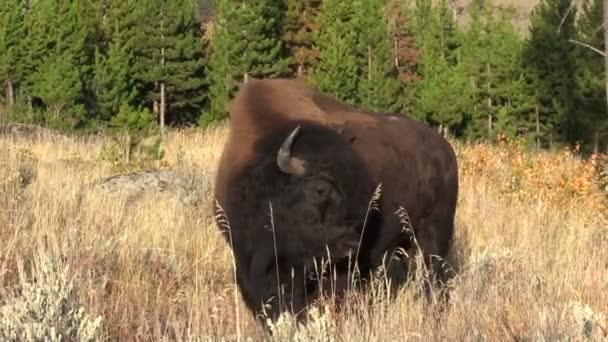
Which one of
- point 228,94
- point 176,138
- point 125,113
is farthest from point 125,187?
point 228,94

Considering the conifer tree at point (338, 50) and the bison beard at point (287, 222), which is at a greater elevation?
the bison beard at point (287, 222)

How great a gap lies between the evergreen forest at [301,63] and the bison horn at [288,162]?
25.7 m

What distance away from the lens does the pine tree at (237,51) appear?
33375mm

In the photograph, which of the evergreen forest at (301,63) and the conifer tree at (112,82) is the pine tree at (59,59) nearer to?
the evergreen forest at (301,63)

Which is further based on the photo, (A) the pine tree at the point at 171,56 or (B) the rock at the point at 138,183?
(A) the pine tree at the point at 171,56

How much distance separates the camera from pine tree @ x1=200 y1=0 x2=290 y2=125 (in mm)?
33375

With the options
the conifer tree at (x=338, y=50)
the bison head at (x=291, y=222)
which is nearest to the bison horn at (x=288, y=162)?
the bison head at (x=291, y=222)

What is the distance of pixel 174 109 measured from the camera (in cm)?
3662

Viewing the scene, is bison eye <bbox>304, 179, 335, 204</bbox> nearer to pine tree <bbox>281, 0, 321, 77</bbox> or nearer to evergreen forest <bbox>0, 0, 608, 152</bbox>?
evergreen forest <bbox>0, 0, 608, 152</bbox>

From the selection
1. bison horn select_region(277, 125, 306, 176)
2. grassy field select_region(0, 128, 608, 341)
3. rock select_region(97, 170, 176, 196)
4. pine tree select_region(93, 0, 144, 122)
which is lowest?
pine tree select_region(93, 0, 144, 122)

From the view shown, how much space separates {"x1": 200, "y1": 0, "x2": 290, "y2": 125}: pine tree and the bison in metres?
26.4

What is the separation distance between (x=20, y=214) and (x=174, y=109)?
29878mm

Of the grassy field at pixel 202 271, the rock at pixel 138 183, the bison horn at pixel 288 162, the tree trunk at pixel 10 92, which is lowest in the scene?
the tree trunk at pixel 10 92

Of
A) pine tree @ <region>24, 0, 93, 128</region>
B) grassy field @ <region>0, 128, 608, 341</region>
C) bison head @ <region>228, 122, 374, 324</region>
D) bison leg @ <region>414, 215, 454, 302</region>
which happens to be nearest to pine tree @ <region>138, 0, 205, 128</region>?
pine tree @ <region>24, 0, 93, 128</region>
